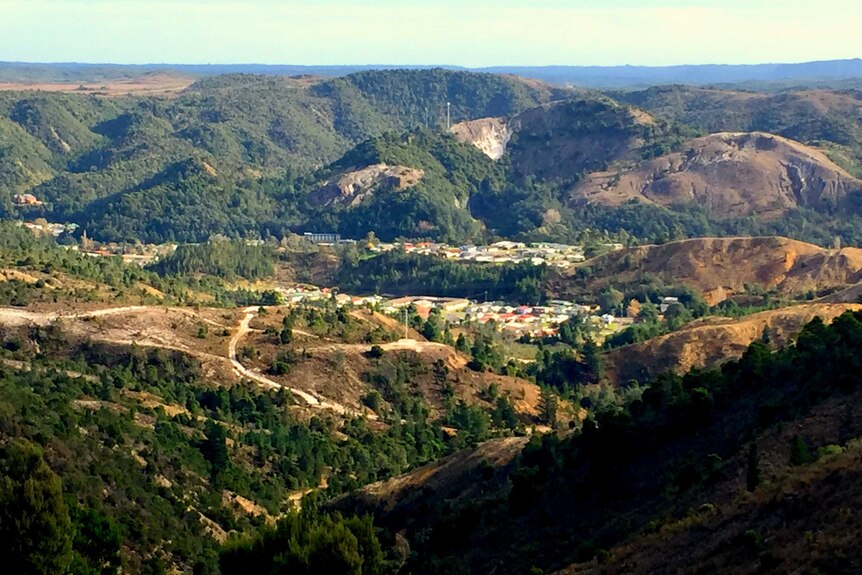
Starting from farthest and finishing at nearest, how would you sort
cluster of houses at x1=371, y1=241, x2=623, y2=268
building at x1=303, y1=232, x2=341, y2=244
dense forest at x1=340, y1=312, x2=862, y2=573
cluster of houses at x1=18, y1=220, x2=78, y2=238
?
building at x1=303, y1=232, x2=341, y2=244 → cluster of houses at x1=18, y1=220, x2=78, y2=238 → cluster of houses at x1=371, y1=241, x2=623, y2=268 → dense forest at x1=340, y1=312, x2=862, y2=573

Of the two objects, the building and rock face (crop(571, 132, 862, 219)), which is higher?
rock face (crop(571, 132, 862, 219))

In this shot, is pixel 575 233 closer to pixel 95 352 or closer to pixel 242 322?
pixel 242 322

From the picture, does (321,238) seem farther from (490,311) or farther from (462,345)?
(462,345)

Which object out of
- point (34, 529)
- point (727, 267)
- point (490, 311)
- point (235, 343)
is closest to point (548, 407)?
point (235, 343)

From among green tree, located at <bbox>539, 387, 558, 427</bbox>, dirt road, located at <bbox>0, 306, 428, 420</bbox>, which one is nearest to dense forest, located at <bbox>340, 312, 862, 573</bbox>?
dirt road, located at <bbox>0, 306, 428, 420</bbox>

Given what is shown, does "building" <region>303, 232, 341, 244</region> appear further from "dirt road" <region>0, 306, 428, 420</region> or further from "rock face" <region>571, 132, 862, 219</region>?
"dirt road" <region>0, 306, 428, 420</region>
